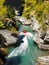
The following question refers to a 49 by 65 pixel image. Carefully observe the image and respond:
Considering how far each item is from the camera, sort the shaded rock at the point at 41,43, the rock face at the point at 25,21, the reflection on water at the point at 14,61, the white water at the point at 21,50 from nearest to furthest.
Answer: the reflection on water at the point at 14,61, the white water at the point at 21,50, the shaded rock at the point at 41,43, the rock face at the point at 25,21

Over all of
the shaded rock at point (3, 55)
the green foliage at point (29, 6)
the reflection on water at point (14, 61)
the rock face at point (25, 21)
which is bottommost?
the rock face at point (25, 21)

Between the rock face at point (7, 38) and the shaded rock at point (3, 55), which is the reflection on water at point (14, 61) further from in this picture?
the rock face at point (7, 38)

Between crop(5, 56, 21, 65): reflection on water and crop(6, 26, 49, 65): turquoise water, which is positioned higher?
crop(5, 56, 21, 65): reflection on water

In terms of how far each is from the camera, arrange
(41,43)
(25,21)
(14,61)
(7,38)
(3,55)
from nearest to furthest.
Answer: (14,61)
(3,55)
(7,38)
(41,43)
(25,21)

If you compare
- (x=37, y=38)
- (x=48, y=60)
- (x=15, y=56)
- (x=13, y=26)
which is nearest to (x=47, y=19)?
(x=37, y=38)

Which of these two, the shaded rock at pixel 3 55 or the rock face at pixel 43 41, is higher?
the shaded rock at pixel 3 55

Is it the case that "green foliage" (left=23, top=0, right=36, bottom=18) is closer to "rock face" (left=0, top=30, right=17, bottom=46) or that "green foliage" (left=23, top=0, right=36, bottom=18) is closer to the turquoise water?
the turquoise water

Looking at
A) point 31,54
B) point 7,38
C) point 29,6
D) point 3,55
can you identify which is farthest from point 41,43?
point 29,6

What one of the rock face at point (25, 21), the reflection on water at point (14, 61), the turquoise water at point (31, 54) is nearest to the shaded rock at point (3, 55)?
the reflection on water at point (14, 61)

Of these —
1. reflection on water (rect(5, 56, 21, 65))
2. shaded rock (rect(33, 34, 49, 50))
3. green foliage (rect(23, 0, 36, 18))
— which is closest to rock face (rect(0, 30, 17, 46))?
reflection on water (rect(5, 56, 21, 65))

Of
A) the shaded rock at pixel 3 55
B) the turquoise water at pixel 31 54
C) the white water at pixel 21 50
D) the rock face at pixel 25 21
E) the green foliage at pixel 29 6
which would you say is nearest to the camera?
the shaded rock at pixel 3 55

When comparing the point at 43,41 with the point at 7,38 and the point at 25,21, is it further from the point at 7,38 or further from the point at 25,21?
the point at 25,21

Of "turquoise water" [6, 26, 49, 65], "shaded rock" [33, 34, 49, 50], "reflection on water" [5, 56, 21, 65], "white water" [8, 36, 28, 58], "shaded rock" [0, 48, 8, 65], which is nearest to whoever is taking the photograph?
"shaded rock" [0, 48, 8, 65]

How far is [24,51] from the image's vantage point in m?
33.8
